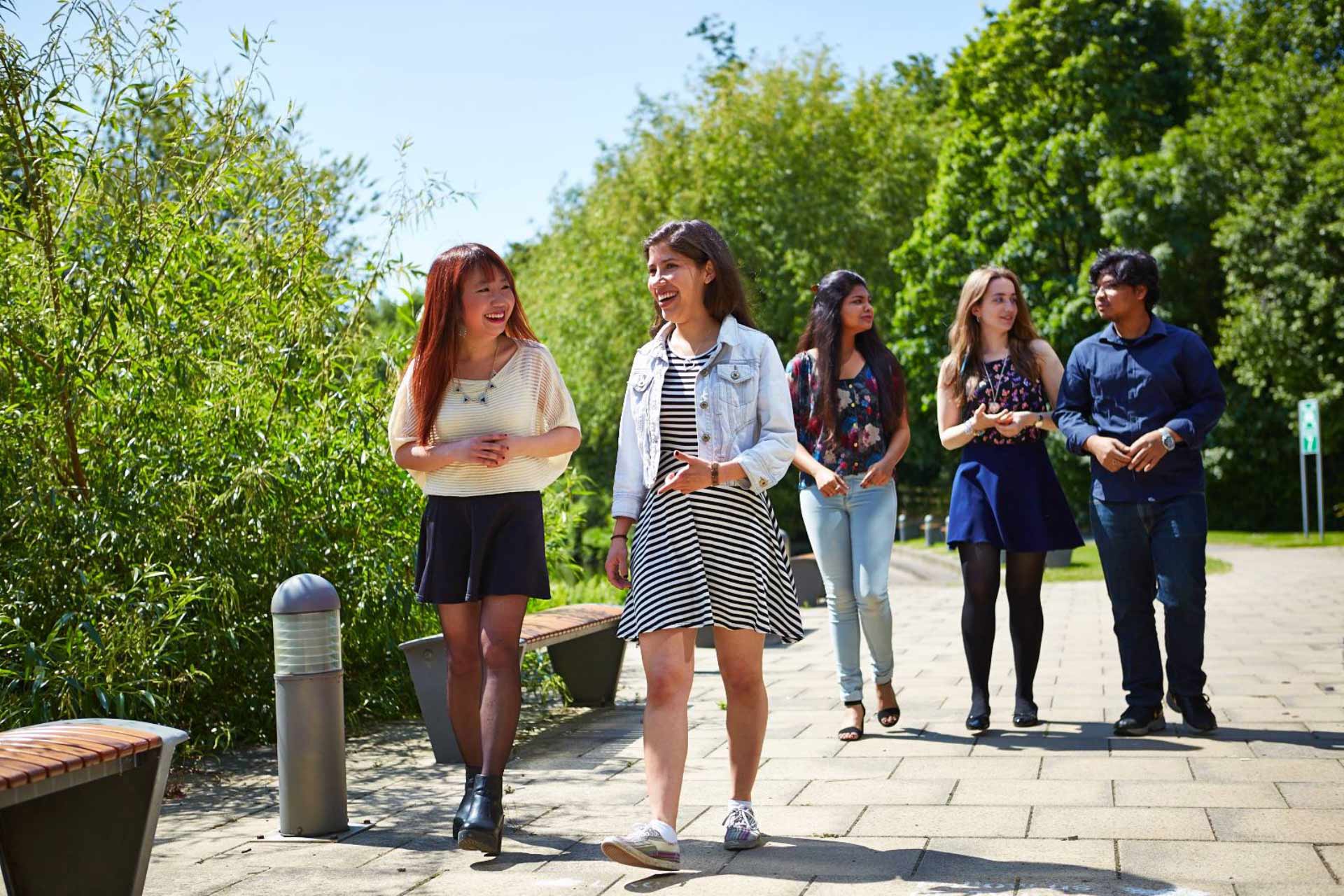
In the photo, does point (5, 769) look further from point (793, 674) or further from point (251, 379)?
point (793, 674)

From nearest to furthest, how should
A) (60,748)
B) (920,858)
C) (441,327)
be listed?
(60,748), (920,858), (441,327)

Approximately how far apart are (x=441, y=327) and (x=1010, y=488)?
300cm

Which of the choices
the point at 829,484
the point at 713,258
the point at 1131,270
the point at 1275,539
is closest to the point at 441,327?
the point at 713,258

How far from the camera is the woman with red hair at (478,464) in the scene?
471 centimetres

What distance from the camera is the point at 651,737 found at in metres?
4.25

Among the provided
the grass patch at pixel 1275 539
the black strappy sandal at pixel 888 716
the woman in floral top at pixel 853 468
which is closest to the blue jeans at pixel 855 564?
the woman in floral top at pixel 853 468

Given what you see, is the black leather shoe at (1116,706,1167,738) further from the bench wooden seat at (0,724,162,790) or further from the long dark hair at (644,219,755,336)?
the bench wooden seat at (0,724,162,790)

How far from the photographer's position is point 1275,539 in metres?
28.6

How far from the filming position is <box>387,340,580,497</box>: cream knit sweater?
4781mm

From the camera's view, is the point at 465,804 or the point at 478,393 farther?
the point at 478,393

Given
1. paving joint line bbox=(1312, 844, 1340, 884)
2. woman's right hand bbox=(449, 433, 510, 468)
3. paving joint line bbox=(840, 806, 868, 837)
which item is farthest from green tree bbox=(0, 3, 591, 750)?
paving joint line bbox=(1312, 844, 1340, 884)

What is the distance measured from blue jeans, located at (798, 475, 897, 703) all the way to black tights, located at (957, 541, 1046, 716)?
0.40 meters

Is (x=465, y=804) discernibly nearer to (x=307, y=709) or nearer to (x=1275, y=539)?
(x=307, y=709)

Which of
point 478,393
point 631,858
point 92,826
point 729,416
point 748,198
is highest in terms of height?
point 748,198
